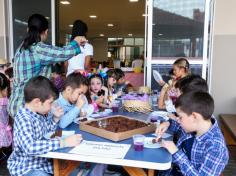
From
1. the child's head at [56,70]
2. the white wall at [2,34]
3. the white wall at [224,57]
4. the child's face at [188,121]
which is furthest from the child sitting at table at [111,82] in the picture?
the white wall at [2,34]

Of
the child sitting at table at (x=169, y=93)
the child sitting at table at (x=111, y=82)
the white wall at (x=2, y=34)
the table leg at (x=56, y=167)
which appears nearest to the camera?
the table leg at (x=56, y=167)

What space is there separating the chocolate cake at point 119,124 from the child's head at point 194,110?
372 millimetres

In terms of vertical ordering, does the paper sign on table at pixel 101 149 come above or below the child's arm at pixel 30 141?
below

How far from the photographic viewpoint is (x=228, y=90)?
400cm

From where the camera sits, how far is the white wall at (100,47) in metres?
18.6

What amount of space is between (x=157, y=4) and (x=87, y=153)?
3.14 meters

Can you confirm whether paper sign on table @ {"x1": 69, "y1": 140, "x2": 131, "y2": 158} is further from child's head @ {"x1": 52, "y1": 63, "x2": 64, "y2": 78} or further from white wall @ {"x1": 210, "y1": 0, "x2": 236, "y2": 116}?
white wall @ {"x1": 210, "y1": 0, "x2": 236, "y2": 116}

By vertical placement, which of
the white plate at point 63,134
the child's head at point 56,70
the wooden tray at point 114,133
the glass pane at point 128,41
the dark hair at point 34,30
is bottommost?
the white plate at point 63,134

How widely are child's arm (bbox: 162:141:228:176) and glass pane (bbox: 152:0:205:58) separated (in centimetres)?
281

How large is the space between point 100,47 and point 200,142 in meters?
17.6

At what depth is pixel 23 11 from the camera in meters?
4.70

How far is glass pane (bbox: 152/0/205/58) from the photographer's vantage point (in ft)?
12.9

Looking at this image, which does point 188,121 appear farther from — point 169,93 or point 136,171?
point 169,93

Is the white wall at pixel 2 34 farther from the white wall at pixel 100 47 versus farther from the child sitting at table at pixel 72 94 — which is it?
the white wall at pixel 100 47
